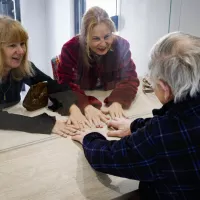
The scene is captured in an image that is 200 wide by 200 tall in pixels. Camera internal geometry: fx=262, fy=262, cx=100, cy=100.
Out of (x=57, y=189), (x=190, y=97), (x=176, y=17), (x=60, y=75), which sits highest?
(x=176, y=17)

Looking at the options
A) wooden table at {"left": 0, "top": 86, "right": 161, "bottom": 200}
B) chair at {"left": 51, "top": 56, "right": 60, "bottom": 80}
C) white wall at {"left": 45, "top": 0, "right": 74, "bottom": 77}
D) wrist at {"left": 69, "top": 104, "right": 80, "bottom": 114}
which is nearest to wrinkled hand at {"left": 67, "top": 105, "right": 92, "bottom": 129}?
wrist at {"left": 69, "top": 104, "right": 80, "bottom": 114}

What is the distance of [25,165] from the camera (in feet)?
2.59

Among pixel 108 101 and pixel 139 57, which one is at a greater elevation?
pixel 139 57

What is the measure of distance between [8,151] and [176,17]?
3.72 ft

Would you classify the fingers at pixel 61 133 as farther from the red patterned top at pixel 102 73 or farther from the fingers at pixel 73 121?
the red patterned top at pixel 102 73

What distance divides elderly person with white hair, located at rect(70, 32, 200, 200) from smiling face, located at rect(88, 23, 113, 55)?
0.59 m

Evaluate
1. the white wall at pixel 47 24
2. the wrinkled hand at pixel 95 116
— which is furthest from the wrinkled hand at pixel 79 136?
the white wall at pixel 47 24

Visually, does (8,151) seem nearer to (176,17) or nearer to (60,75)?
(60,75)

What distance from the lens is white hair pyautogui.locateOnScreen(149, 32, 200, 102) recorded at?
0.57 m

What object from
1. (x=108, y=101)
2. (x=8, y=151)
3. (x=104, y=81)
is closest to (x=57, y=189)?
(x=8, y=151)

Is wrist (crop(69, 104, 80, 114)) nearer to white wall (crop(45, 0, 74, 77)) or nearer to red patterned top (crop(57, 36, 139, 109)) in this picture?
red patterned top (crop(57, 36, 139, 109))

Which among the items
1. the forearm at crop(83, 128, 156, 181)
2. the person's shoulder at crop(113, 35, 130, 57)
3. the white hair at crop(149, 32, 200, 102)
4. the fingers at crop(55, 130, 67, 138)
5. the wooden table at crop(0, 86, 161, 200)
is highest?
the white hair at crop(149, 32, 200, 102)

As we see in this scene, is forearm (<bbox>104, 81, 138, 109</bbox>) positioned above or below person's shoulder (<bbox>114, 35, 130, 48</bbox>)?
below

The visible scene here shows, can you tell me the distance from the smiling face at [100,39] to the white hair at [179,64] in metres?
0.60
